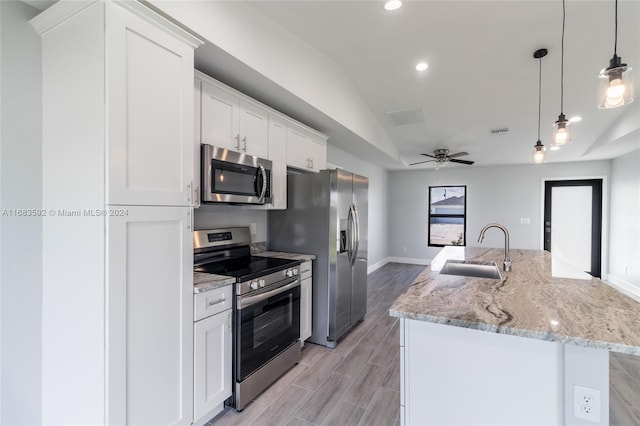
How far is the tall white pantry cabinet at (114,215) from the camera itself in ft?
4.45

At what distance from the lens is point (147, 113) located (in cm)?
150

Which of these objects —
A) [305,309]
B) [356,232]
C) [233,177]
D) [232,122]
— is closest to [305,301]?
[305,309]

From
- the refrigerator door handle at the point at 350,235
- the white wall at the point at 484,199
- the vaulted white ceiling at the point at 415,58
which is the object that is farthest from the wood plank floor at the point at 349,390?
the white wall at the point at 484,199

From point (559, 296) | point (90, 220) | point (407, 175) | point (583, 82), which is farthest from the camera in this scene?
point (407, 175)

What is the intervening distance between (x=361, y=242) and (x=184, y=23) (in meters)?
2.67

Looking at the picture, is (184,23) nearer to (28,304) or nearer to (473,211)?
(28,304)

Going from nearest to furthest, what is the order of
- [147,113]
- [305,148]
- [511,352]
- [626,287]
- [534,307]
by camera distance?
1. [511,352]
2. [534,307]
3. [147,113]
4. [305,148]
5. [626,287]

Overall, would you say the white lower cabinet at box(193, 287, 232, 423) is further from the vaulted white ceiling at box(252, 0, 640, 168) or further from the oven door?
the vaulted white ceiling at box(252, 0, 640, 168)

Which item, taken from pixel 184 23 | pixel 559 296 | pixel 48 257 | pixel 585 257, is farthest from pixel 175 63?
pixel 585 257

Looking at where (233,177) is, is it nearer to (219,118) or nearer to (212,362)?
(219,118)

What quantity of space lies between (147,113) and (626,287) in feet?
24.5

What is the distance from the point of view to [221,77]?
231 centimetres

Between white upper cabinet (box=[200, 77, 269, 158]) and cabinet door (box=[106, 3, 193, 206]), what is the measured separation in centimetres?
39

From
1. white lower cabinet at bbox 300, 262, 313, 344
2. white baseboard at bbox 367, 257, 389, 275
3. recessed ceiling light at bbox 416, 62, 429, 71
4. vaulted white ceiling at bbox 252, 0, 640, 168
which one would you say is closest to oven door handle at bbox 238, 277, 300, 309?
white lower cabinet at bbox 300, 262, 313, 344
